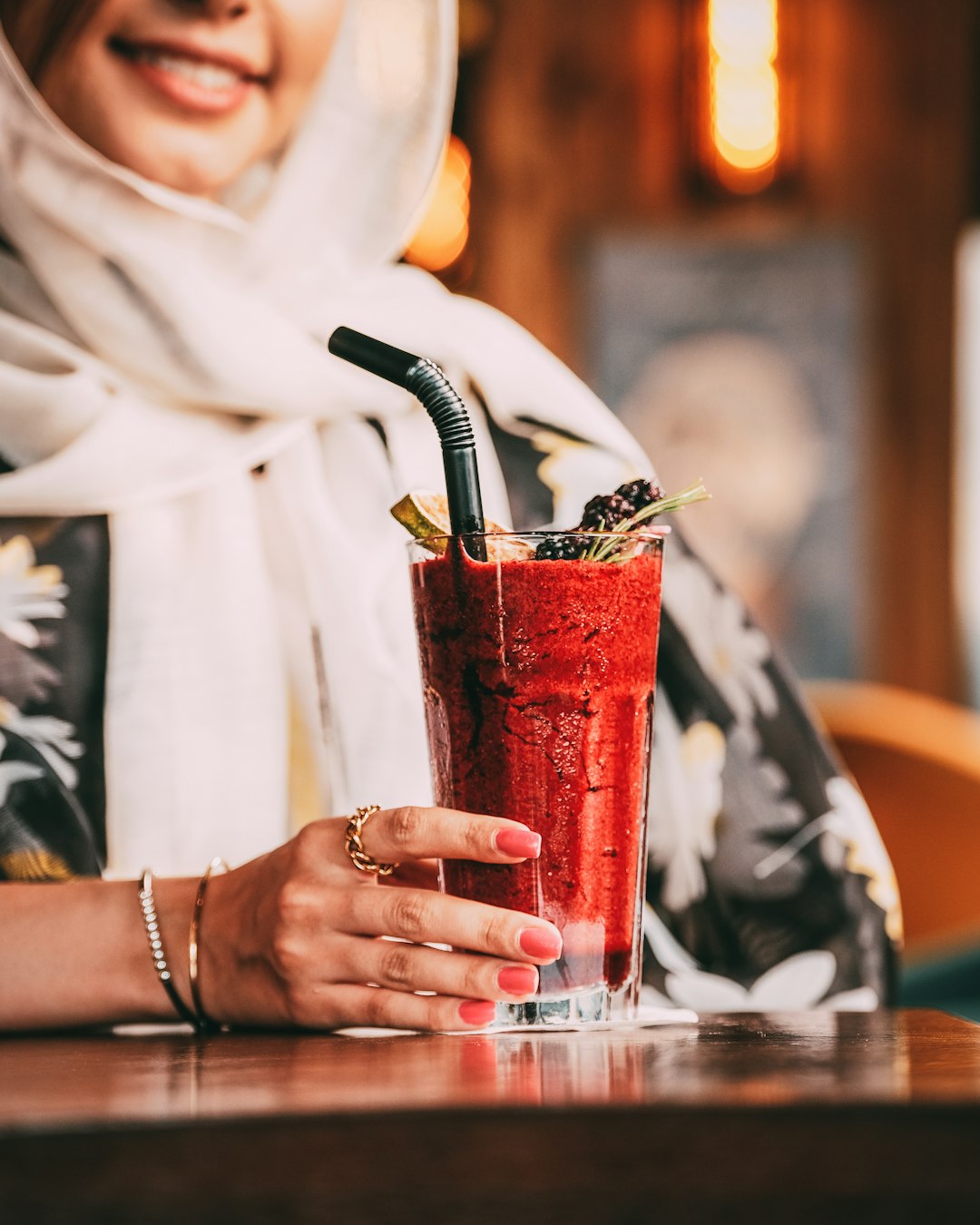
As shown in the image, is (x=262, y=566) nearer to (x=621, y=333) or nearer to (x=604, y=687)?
(x=604, y=687)

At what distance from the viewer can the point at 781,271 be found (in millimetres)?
4387

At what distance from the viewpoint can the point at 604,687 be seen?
72cm

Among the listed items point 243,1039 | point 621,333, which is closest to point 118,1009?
point 243,1039

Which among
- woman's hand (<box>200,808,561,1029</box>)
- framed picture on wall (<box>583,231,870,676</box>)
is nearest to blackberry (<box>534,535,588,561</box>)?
woman's hand (<box>200,808,561,1029</box>)

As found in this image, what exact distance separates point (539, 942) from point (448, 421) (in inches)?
10.6

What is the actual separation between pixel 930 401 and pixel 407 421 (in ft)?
11.6

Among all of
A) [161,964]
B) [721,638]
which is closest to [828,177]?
[721,638]

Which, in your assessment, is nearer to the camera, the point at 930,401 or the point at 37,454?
the point at 37,454

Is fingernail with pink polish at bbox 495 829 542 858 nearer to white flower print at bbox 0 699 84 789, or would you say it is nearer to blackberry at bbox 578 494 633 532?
blackberry at bbox 578 494 633 532

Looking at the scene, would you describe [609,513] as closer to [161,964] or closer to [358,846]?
[358,846]

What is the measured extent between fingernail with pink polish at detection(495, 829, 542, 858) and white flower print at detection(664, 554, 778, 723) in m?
0.53

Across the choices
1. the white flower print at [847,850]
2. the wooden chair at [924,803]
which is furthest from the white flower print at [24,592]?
the wooden chair at [924,803]

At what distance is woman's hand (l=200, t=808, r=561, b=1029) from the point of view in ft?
2.27

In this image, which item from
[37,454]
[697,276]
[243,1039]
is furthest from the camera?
[697,276]
